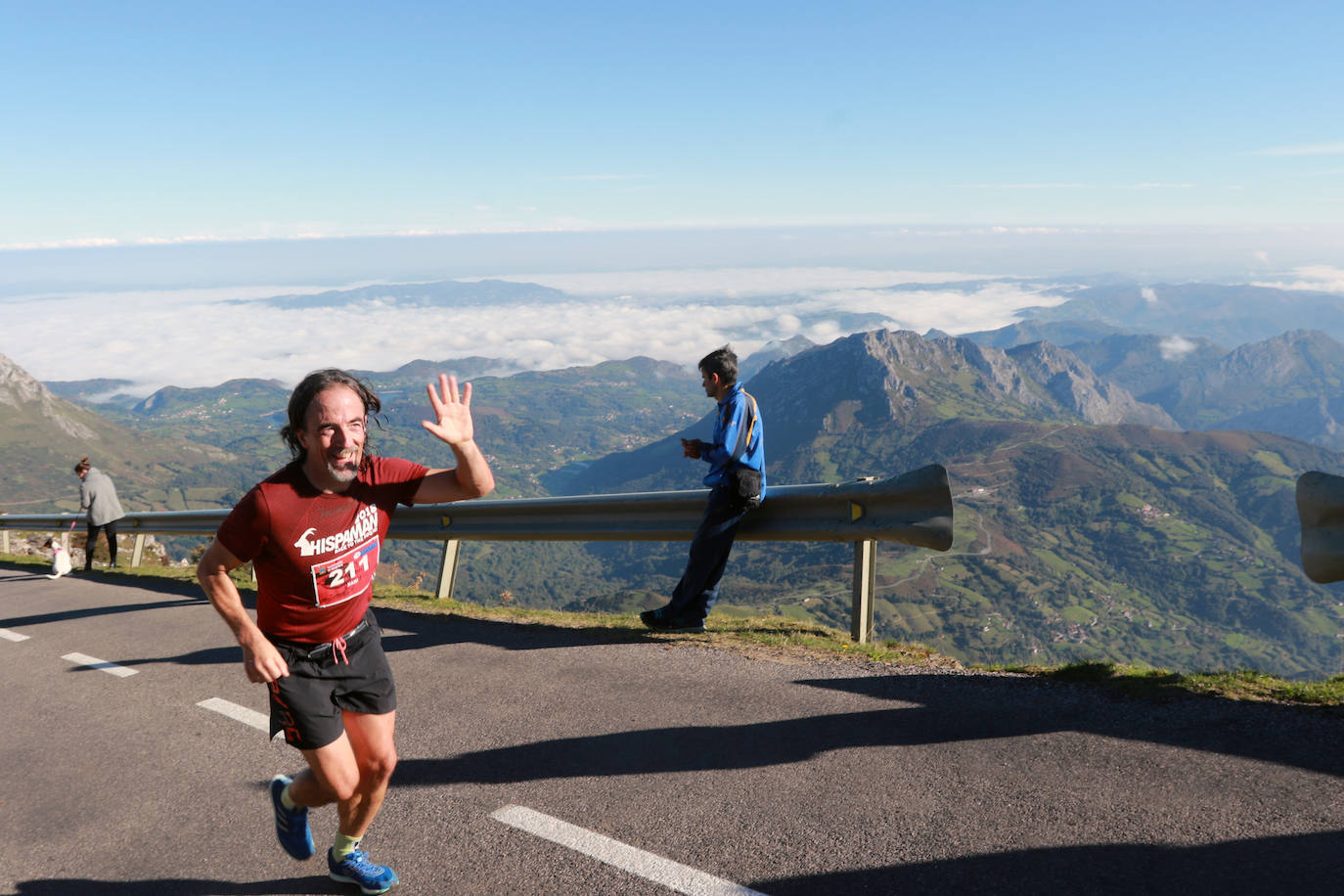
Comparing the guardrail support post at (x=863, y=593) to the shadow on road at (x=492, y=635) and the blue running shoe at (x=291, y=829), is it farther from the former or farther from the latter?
the blue running shoe at (x=291, y=829)

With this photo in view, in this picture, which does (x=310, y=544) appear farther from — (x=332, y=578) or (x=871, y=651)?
(x=871, y=651)

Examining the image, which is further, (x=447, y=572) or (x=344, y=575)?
(x=447, y=572)

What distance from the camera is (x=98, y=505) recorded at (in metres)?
13.3

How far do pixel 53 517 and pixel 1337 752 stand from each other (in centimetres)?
1873

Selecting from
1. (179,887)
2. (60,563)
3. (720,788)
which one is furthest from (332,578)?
(60,563)

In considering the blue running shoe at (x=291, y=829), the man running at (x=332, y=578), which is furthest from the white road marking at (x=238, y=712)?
the man running at (x=332, y=578)

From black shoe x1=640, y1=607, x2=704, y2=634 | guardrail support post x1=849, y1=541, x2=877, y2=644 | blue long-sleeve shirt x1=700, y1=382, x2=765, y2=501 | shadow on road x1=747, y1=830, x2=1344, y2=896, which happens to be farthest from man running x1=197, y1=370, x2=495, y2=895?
guardrail support post x1=849, y1=541, x2=877, y2=644

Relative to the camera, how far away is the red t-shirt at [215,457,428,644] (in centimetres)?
284

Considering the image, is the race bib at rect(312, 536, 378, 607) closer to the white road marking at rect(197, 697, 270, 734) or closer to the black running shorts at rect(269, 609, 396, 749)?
the black running shorts at rect(269, 609, 396, 749)

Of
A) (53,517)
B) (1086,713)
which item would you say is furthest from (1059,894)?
(53,517)

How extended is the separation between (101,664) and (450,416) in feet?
19.2

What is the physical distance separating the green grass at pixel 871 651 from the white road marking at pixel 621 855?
2.46 metres

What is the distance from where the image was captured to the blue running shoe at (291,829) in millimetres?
3270

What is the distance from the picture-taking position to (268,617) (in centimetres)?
297
